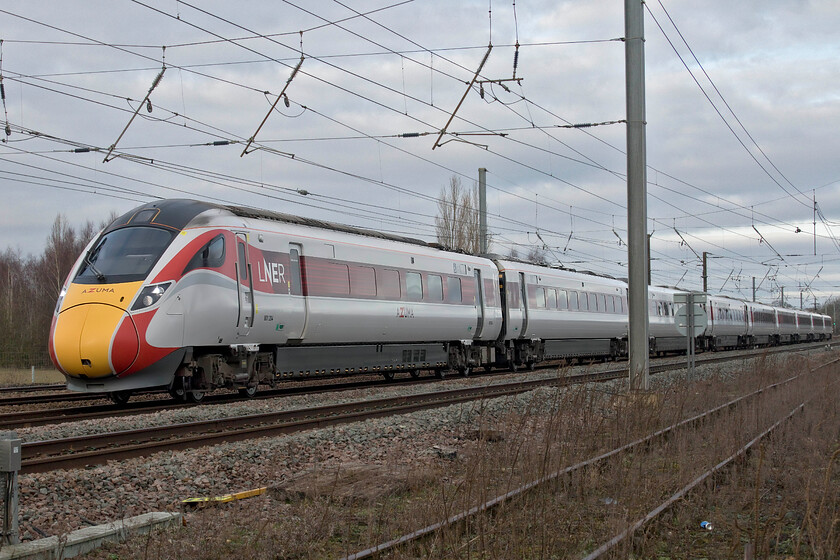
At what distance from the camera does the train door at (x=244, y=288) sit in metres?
14.0

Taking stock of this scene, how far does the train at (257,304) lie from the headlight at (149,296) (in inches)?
0.6

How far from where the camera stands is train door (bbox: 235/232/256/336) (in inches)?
551

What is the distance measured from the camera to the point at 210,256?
1349cm

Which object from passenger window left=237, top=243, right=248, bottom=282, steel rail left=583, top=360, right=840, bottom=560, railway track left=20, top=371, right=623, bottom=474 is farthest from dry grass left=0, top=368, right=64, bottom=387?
steel rail left=583, top=360, right=840, bottom=560

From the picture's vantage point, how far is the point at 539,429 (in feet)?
33.6

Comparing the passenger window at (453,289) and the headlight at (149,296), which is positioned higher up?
the passenger window at (453,289)

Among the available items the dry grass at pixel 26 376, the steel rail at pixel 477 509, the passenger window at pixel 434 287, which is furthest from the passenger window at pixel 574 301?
the steel rail at pixel 477 509

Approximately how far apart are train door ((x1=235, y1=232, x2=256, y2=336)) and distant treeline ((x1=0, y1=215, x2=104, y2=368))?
71.6 ft

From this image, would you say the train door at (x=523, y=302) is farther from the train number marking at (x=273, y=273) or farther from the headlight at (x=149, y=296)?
the headlight at (x=149, y=296)

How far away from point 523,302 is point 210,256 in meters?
13.2

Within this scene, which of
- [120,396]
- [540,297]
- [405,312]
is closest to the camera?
[120,396]

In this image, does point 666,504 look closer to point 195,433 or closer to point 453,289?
point 195,433

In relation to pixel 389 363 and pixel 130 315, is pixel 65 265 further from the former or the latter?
pixel 130 315

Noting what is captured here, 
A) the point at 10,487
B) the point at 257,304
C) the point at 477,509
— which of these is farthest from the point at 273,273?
the point at 477,509
